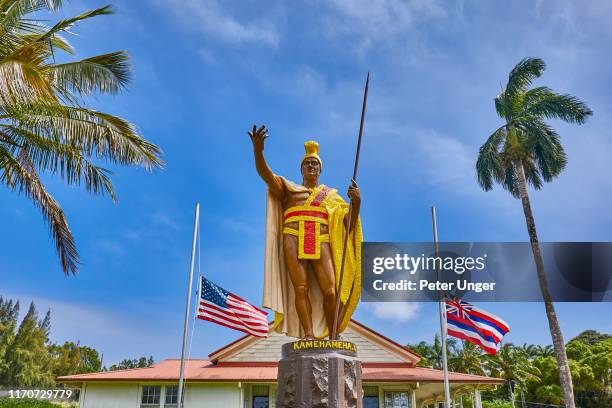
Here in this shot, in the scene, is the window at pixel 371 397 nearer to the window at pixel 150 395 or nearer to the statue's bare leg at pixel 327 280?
the window at pixel 150 395

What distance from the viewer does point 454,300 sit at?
602 inches

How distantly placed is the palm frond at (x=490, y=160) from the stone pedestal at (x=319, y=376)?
67.8 ft

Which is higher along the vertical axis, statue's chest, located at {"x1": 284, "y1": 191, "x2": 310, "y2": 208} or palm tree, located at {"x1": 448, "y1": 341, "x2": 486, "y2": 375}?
palm tree, located at {"x1": 448, "y1": 341, "x2": 486, "y2": 375}

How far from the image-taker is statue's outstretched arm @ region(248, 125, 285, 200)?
554 centimetres

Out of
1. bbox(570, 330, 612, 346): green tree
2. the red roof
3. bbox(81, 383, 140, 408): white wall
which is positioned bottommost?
bbox(81, 383, 140, 408): white wall

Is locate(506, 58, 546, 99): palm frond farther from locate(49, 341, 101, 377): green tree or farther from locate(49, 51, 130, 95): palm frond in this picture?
locate(49, 341, 101, 377): green tree

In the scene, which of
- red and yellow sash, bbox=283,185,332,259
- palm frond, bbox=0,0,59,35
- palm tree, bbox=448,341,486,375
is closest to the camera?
red and yellow sash, bbox=283,185,332,259

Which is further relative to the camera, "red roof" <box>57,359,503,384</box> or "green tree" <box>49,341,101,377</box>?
"green tree" <box>49,341,101,377</box>

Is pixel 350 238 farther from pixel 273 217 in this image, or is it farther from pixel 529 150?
pixel 529 150

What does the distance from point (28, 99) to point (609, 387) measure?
40196 mm

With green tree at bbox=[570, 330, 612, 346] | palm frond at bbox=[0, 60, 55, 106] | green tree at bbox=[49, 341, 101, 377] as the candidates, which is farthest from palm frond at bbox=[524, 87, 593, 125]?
green tree at bbox=[49, 341, 101, 377]

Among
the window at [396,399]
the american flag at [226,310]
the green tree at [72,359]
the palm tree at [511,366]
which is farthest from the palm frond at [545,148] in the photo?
the green tree at [72,359]

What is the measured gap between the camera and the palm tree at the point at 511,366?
1555 inches

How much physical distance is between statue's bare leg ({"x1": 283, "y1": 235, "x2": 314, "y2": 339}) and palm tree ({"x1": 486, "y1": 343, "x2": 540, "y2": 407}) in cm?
3886
